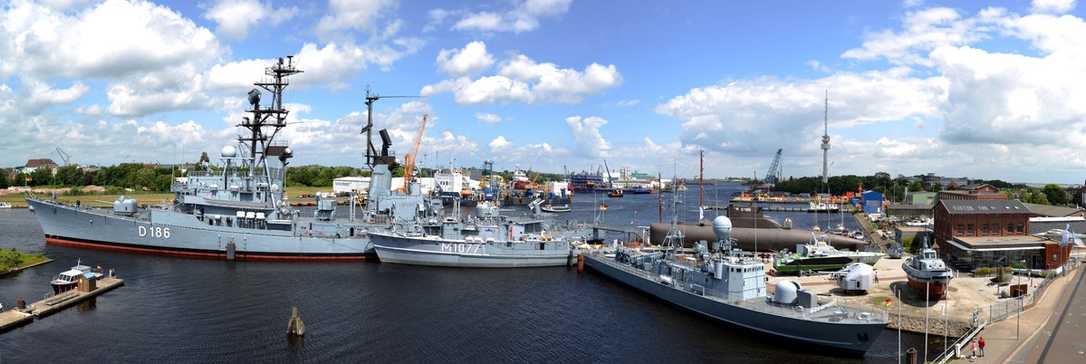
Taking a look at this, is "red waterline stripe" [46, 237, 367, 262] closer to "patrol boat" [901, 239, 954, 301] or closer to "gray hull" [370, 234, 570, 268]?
"gray hull" [370, 234, 570, 268]

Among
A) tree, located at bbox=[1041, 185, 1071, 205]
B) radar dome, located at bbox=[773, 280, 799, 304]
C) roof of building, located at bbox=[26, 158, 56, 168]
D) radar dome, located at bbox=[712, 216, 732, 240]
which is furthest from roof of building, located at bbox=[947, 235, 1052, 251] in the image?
roof of building, located at bbox=[26, 158, 56, 168]

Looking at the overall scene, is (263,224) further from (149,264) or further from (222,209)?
(149,264)

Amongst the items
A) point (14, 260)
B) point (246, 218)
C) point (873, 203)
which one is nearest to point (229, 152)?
point (246, 218)

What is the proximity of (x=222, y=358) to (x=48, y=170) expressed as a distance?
511ft

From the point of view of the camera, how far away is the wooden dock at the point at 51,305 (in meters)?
26.8

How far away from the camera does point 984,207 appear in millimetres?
43031

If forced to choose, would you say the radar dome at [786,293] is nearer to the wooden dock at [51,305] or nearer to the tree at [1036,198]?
the wooden dock at [51,305]

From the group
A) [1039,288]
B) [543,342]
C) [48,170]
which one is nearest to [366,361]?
[543,342]

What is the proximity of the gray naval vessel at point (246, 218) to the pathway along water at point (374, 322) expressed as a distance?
3408mm

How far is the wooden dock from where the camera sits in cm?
2678

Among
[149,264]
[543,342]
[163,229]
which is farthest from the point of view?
[163,229]

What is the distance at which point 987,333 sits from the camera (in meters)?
24.8

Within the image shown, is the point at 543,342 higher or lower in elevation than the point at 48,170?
lower

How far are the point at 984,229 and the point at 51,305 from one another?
57.8 meters
